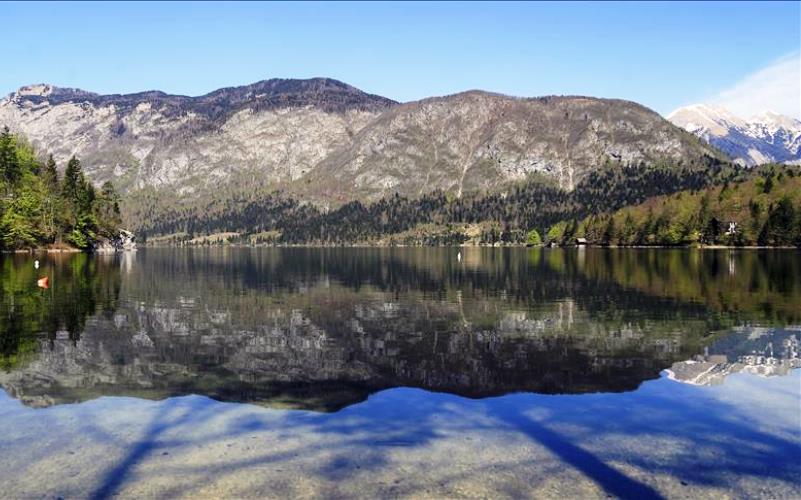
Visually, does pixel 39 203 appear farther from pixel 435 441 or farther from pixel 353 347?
pixel 435 441

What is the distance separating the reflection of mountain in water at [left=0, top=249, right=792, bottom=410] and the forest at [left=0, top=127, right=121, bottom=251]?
10972 cm

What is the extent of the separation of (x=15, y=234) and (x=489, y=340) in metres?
153

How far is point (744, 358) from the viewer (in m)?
32.3

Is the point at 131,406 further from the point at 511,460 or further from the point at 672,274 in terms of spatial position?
the point at 672,274

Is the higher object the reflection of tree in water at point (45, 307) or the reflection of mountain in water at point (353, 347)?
the reflection of tree in water at point (45, 307)

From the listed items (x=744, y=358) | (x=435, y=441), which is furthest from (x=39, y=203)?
(x=744, y=358)

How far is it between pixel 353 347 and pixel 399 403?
484 inches

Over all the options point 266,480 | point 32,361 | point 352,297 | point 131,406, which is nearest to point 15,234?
point 352,297

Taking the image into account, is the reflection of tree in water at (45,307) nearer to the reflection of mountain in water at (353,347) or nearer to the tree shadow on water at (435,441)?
the reflection of mountain in water at (353,347)

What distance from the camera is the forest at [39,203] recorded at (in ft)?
494

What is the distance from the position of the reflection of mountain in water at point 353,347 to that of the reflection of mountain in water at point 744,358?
1.32m

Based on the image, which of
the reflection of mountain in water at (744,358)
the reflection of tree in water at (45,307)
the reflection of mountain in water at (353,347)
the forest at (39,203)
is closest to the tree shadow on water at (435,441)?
the reflection of mountain in water at (353,347)

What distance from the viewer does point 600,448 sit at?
18359mm

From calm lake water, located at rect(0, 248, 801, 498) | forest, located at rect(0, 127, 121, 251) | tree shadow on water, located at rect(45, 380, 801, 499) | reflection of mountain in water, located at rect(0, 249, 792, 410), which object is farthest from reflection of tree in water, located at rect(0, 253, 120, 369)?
forest, located at rect(0, 127, 121, 251)
